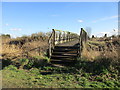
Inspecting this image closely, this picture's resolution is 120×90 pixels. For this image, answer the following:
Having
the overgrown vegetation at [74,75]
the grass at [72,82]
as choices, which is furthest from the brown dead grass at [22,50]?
the grass at [72,82]

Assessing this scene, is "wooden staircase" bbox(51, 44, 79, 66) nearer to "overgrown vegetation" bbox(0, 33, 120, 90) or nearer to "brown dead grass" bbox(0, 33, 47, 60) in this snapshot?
"overgrown vegetation" bbox(0, 33, 120, 90)

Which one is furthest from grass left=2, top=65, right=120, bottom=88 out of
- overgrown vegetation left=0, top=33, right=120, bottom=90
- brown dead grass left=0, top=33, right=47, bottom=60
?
brown dead grass left=0, top=33, right=47, bottom=60

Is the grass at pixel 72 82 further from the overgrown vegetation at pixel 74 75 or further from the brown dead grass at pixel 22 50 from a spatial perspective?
the brown dead grass at pixel 22 50

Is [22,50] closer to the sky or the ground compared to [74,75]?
closer to the sky

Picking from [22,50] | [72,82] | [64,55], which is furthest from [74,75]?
[22,50]

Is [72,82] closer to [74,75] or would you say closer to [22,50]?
[74,75]

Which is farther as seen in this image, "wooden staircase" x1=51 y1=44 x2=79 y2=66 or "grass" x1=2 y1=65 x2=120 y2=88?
"wooden staircase" x1=51 y1=44 x2=79 y2=66

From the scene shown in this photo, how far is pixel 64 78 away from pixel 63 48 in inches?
186

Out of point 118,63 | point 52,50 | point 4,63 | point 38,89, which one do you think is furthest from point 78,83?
point 4,63

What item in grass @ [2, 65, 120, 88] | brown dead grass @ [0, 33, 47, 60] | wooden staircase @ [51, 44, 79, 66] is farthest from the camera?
brown dead grass @ [0, 33, 47, 60]

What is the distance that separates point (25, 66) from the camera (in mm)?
7934

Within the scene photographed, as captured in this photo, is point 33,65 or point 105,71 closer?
point 105,71

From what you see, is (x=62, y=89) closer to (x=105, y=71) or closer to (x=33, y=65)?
(x=105, y=71)

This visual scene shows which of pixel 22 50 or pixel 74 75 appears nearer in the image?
pixel 74 75
